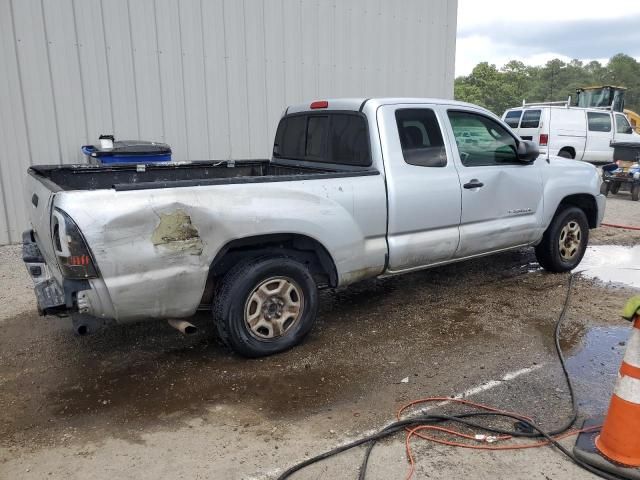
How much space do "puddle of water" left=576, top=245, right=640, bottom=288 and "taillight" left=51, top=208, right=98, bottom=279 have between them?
5356mm

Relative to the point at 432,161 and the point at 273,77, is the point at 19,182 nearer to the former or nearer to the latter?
the point at 273,77

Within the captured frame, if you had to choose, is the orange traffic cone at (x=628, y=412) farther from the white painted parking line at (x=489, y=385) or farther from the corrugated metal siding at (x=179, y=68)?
the corrugated metal siding at (x=179, y=68)

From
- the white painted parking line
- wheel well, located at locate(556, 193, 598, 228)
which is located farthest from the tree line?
the white painted parking line

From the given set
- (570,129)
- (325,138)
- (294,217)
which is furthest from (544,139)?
(294,217)

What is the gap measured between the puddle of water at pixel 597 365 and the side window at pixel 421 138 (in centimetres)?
189

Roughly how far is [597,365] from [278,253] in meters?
2.46

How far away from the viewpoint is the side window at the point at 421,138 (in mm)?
4433

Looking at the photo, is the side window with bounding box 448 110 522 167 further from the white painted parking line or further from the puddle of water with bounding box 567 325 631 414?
the white painted parking line

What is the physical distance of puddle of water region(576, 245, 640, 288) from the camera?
6008mm

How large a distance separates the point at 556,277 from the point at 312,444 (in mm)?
4145

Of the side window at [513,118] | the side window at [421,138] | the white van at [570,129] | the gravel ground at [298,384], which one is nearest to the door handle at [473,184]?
the side window at [421,138]

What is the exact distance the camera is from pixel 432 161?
180 inches

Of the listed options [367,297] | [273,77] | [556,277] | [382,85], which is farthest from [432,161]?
[382,85]

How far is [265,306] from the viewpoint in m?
3.84
